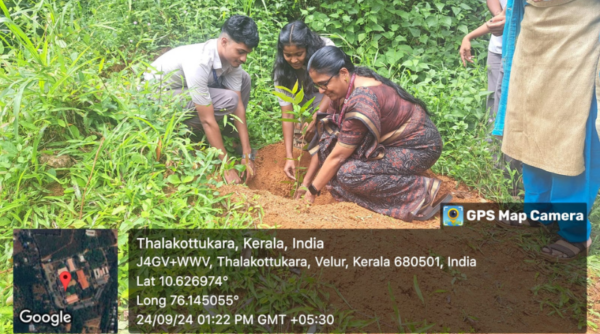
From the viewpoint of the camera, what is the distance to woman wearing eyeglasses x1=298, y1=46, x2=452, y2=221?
9.20ft

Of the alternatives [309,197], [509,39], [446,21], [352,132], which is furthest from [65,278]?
[446,21]

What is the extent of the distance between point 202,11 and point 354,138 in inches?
95.8

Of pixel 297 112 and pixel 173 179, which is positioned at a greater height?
pixel 297 112

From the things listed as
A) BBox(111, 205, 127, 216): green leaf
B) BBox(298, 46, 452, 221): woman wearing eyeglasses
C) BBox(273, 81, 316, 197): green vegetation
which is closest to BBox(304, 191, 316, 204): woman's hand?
BBox(298, 46, 452, 221): woman wearing eyeglasses

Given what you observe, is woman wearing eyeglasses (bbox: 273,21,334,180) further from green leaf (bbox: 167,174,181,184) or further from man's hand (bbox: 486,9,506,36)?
man's hand (bbox: 486,9,506,36)

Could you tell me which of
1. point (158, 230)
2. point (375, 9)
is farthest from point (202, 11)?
point (158, 230)

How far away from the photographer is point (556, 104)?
2340 mm

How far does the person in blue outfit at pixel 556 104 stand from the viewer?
222cm

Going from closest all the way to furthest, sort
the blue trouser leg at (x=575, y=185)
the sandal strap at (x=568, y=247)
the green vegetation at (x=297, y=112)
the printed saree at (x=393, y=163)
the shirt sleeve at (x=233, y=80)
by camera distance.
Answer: the blue trouser leg at (x=575, y=185), the sandal strap at (x=568, y=247), the green vegetation at (x=297, y=112), the printed saree at (x=393, y=163), the shirt sleeve at (x=233, y=80)

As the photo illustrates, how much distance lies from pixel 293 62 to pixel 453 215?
1478 millimetres

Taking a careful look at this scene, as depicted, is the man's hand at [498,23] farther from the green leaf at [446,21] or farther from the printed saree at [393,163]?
the green leaf at [446,21]

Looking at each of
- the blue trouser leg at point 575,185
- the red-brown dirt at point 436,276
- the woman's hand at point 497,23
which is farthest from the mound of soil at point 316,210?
the woman's hand at point 497,23

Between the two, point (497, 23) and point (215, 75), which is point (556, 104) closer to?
point (497, 23)

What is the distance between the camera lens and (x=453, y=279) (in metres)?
2.25
